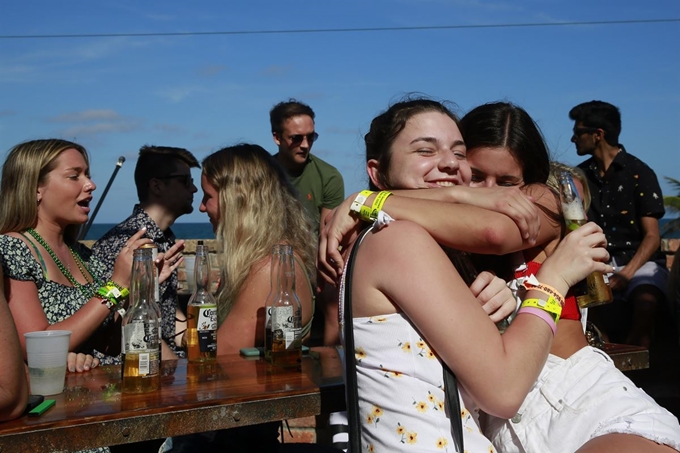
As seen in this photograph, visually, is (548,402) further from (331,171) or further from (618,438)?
(331,171)

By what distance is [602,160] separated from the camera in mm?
5930

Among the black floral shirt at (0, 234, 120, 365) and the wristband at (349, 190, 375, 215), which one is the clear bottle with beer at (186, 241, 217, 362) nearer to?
the black floral shirt at (0, 234, 120, 365)

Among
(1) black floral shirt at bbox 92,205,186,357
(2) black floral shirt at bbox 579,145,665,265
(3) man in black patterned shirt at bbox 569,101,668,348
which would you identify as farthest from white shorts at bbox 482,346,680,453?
(2) black floral shirt at bbox 579,145,665,265

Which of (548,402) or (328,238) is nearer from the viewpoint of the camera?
(548,402)

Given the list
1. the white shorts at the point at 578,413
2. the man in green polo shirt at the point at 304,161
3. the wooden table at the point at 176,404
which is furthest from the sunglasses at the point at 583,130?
the white shorts at the point at 578,413

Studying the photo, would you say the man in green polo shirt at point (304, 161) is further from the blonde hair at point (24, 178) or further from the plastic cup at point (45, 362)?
the plastic cup at point (45, 362)

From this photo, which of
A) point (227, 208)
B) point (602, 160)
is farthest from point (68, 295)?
point (602, 160)

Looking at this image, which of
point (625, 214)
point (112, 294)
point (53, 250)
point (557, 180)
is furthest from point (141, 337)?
point (625, 214)

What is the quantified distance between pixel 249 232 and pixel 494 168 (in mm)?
1328

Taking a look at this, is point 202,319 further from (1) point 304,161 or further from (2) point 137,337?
(1) point 304,161

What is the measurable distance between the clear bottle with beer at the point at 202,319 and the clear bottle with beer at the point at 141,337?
1.30ft

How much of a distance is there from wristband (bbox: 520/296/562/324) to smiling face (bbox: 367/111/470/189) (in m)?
A: 0.48

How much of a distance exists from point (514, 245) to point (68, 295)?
2.17 meters

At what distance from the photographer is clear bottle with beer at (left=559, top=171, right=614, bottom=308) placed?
2080mm
